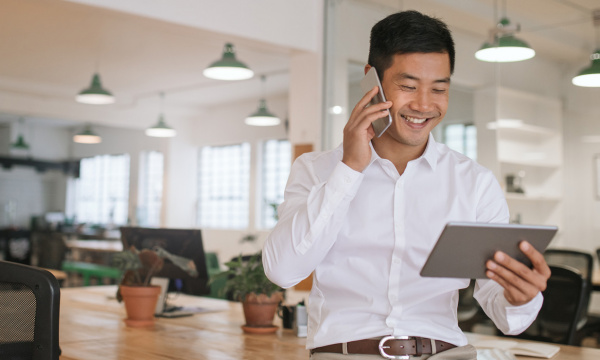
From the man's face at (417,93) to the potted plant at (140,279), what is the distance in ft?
6.66

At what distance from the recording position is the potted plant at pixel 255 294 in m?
3.03

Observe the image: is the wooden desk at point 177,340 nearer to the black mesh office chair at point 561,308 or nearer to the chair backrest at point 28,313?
the black mesh office chair at point 561,308

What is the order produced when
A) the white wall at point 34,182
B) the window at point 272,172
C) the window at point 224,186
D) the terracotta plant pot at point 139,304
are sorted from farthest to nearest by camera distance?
the white wall at point 34,182 → the window at point 224,186 → the window at point 272,172 → the terracotta plant pot at point 139,304

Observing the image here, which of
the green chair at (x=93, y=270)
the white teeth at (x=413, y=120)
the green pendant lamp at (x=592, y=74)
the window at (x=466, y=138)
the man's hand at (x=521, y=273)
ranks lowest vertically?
the green chair at (x=93, y=270)

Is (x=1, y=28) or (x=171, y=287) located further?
(x=1, y=28)

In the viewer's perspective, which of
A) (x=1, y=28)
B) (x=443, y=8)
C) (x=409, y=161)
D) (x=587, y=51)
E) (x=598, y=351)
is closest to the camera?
(x=409, y=161)

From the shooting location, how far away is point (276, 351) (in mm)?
2566

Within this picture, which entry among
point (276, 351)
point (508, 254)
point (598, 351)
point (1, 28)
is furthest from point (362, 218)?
point (1, 28)

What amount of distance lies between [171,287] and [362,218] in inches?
104

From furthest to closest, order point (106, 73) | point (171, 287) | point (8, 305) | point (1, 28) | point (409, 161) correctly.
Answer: point (106, 73), point (1, 28), point (171, 287), point (409, 161), point (8, 305)

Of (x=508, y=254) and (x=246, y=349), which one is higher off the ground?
(x=508, y=254)

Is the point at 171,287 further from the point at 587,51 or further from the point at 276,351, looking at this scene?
the point at 587,51

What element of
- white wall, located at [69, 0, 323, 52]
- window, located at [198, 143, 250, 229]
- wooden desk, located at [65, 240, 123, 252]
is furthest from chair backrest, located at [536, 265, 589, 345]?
window, located at [198, 143, 250, 229]

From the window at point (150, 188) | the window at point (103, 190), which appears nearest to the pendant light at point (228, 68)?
the window at point (150, 188)
